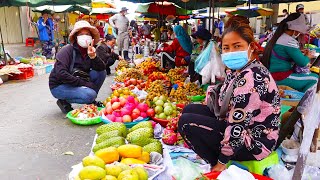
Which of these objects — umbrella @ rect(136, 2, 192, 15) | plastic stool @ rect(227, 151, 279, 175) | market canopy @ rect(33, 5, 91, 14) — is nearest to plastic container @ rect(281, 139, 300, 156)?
plastic stool @ rect(227, 151, 279, 175)


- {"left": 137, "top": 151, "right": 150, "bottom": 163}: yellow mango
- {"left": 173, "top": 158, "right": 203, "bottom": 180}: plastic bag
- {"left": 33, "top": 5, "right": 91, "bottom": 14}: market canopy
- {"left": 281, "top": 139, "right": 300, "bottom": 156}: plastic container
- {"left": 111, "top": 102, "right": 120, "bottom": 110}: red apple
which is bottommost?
{"left": 173, "top": 158, "right": 203, "bottom": 180}: plastic bag

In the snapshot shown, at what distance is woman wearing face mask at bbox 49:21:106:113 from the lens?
4566 mm

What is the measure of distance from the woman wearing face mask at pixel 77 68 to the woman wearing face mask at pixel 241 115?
269cm

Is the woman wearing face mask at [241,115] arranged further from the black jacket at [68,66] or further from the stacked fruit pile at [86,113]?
the black jacket at [68,66]

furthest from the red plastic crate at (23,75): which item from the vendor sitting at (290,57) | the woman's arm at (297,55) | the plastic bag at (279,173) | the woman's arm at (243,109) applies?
the plastic bag at (279,173)

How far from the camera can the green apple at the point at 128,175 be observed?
195 cm

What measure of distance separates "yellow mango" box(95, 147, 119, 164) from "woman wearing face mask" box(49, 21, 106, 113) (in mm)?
2497

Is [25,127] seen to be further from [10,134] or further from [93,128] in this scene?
[93,128]

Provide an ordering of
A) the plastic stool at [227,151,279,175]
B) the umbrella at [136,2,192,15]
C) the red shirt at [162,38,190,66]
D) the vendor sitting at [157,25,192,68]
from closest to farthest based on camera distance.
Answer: the plastic stool at [227,151,279,175], the vendor sitting at [157,25,192,68], the red shirt at [162,38,190,66], the umbrella at [136,2,192,15]

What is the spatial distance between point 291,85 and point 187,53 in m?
3.01

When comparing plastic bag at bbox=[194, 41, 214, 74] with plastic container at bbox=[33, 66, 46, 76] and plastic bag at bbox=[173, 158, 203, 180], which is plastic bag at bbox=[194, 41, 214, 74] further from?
plastic container at bbox=[33, 66, 46, 76]

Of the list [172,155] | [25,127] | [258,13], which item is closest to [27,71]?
[25,127]

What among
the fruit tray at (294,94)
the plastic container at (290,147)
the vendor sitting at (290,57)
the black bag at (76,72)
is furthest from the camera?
the black bag at (76,72)

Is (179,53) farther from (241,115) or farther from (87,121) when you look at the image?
(241,115)
